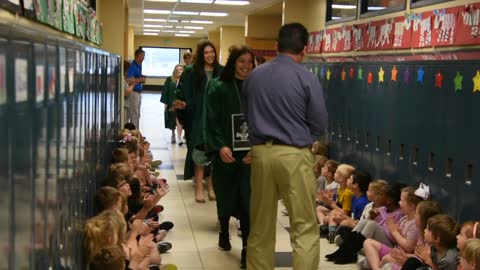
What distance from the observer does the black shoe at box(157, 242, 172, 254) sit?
4.91 meters

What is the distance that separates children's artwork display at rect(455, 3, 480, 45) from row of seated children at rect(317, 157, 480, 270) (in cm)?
121

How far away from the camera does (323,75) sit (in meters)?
7.72

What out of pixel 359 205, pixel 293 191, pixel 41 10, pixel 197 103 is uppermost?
pixel 41 10

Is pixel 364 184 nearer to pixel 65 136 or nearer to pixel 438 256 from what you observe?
pixel 438 256

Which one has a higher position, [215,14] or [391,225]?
[215,14]

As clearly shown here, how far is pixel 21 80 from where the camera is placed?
138 cm

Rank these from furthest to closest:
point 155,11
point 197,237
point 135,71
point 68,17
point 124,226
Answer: point 155,11 < point 135,71 < point 197,237 < point 68,17 < point 124,226

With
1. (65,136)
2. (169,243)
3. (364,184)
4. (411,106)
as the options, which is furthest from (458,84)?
(65,136)

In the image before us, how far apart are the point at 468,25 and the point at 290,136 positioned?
2.12 meters

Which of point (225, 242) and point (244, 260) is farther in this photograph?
point (225, 242)

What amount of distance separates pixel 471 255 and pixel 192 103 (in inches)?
161

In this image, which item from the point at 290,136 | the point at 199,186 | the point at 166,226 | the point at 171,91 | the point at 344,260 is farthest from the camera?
the point at 171,91

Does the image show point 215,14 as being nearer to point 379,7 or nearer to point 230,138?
point 379,7

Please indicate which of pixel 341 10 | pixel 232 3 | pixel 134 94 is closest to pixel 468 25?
pixel 341 10
